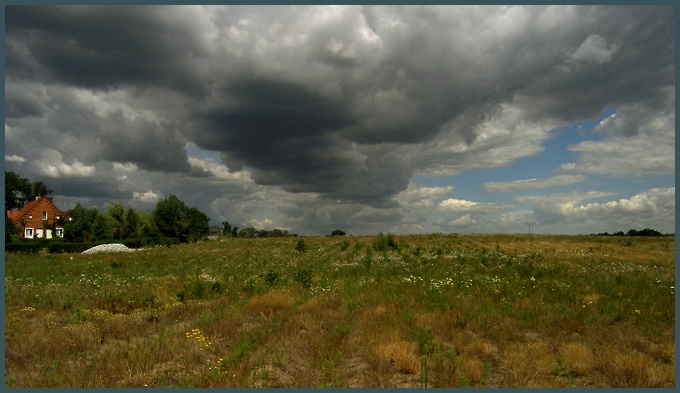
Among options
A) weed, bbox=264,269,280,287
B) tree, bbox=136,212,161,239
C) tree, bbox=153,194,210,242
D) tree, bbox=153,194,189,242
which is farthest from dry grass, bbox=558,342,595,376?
tree, bbox=153,194,189,242

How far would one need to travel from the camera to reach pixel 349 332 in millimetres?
9992

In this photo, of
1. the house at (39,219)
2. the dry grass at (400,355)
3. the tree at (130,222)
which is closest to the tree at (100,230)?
the tree at (130,222)

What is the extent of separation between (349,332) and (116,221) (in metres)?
86.3

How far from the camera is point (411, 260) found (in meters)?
Result: 24.2

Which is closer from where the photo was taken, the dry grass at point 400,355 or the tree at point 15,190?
the dry grass at point 400,355

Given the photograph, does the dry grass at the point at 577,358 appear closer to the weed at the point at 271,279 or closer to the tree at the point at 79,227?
the weed at the point at 271,279

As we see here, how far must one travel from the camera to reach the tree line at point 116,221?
69.0 meters

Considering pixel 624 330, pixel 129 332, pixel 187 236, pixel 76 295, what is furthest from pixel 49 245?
pixel 624 330

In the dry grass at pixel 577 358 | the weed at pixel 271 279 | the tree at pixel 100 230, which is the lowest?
the dry grass at pixel 577 358

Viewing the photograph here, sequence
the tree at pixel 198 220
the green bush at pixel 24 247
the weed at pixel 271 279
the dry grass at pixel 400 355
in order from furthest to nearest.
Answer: the tree at pixel 198 220 → the green bush at pixel 24 247 → the weed at pixel 271 279 → the dry grass at pixel 400 355

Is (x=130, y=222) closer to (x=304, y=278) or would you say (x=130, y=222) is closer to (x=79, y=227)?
(x=79, y=227)

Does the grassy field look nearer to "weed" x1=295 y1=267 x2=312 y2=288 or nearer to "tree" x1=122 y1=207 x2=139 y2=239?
"weed" x1=295 y1=267 x2=312 y2=288

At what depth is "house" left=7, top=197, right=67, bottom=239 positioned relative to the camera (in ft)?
276

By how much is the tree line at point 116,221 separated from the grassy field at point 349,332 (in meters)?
52.3
